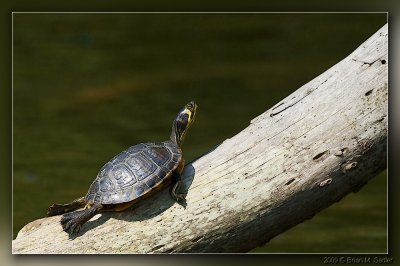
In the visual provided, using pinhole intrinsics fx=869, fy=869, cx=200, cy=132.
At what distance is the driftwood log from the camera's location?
4.06 meters

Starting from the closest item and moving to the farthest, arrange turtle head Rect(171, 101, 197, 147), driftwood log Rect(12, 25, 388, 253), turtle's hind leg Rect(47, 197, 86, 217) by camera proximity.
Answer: driftwood log Rect(12, 25, 388, 253), turtle's hind leg Rect(47, 197, 86, 217), turtle head Rect(171, 101, 197, 147)

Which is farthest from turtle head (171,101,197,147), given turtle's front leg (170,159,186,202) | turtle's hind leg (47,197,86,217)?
turtle's hind leg (47,197,86,217)

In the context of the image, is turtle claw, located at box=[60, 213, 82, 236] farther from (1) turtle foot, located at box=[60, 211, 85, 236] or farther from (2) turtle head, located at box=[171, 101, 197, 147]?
(2) turtle head, located at box=[171, 101, 197, 147]

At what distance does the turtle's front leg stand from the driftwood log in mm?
41

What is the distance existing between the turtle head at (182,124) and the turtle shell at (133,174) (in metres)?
0.23

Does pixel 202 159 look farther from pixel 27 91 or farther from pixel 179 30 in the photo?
pixel 27 91

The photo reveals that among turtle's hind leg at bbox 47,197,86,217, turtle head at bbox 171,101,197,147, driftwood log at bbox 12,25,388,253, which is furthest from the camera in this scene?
turtle head at bbox 171,101,197,147

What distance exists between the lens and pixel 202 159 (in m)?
4.28

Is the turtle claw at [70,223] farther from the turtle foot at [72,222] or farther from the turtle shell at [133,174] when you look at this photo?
the turtle shell at [133,174]

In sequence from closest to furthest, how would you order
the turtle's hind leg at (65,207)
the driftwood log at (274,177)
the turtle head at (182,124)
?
the driftwood log at (274,177) < the turtle's hind leg at (65,207) < the turtle head at (182,124)

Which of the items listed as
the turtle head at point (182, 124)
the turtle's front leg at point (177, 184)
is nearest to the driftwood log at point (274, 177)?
the turtle's front leg at point (177, 184)

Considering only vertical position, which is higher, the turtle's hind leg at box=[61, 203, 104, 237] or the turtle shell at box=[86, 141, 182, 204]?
the turtle shell at box=[86, 141, 182, 204]

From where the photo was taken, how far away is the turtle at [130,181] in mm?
4074

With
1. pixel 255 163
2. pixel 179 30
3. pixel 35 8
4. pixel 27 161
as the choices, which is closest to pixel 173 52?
pixel 179 30
